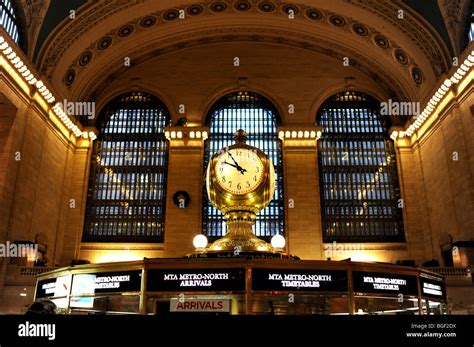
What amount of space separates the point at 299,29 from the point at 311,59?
6.29ft

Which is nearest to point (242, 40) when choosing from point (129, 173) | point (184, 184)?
point (184, 184)

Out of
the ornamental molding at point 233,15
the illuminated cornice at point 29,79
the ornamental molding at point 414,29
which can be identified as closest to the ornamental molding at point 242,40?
the ornamental molding at point 233,15

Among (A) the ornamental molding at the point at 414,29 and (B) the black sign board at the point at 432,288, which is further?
(A) the ornamental molding at the point at 414,29

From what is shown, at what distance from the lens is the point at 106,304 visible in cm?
352

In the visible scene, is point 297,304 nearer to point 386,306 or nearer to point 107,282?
point 386,306

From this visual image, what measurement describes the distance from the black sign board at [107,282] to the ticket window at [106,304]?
0.13 meters

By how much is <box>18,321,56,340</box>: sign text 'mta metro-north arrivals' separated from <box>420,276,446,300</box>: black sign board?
2.33 m

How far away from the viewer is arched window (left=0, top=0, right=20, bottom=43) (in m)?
17.2

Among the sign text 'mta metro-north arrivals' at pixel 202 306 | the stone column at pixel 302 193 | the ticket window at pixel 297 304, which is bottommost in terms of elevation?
the sign text 'mta metro-north arrivals' at pixel 202 306

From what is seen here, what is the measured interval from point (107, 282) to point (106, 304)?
2.32 feet

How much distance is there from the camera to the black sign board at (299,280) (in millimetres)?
2697

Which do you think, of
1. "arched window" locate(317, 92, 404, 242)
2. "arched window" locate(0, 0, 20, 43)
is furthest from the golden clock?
"arched window" locate(317, 92, 404, 242)

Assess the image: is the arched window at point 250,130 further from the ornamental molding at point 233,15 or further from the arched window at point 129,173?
the ornamental molding at point 233,15

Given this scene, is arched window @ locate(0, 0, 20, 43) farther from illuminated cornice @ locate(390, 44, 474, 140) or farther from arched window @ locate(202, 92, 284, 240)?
illuminated cornice @ locate(390, 44, 474, 140)
